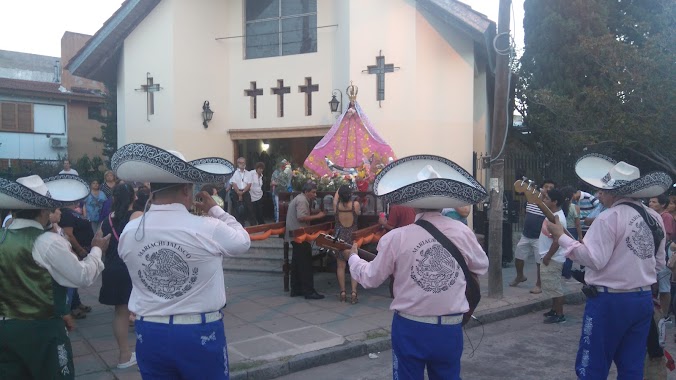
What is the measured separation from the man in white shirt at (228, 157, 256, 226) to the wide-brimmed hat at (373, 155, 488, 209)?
32.4 feet

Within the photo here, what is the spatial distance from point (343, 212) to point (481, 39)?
253 inches

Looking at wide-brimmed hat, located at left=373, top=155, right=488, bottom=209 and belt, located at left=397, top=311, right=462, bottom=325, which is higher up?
wide-brimmed hat, located at left=373, top=155, right=488, bottom=209

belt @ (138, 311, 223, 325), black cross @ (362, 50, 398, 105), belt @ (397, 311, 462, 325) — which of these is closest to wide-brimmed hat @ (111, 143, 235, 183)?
belt @ (138, 311, 223, 325)

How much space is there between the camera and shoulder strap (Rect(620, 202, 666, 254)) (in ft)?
14.5

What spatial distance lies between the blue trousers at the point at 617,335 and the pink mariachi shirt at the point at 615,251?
0.12 m

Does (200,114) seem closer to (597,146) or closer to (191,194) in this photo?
(597,146)

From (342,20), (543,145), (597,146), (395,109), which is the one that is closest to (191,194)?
(395,109)

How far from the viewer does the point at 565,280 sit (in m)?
10.4

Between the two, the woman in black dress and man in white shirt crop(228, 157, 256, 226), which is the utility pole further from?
man in white shirt crop(228, 157, 256, 226)

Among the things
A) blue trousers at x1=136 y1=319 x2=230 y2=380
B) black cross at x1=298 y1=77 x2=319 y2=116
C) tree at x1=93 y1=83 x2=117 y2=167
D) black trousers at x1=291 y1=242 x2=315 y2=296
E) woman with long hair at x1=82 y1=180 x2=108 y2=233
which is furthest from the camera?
tree at x1=93 y1=83 x2=117 y2=167

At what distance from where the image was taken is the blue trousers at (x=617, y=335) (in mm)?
4219

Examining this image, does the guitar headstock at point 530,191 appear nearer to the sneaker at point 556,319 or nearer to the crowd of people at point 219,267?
the crowd of people at point 219,267

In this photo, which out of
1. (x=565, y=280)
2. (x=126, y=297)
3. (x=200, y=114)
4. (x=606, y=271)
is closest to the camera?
(x=606, y=271)

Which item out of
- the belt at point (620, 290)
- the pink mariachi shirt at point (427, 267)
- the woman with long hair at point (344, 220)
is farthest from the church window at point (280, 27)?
the pink mariachi shirt at point (427, 267)
